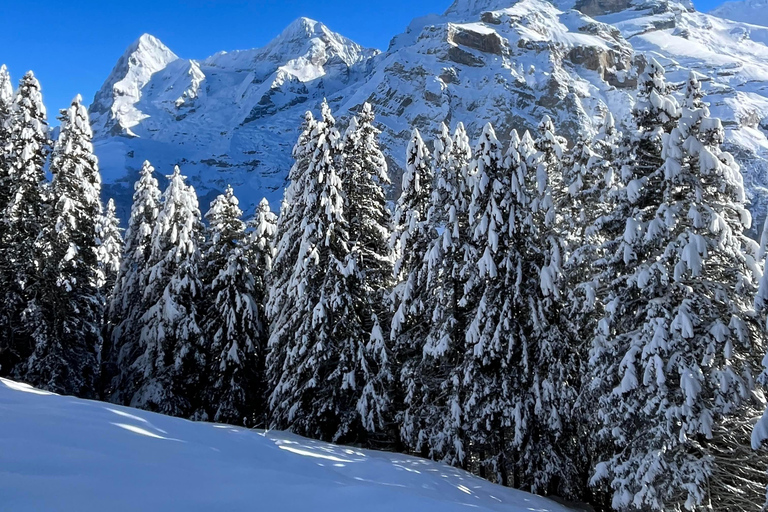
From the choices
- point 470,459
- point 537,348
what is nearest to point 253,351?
point 470,459

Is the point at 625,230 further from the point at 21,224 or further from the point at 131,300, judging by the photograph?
the point at 131,300

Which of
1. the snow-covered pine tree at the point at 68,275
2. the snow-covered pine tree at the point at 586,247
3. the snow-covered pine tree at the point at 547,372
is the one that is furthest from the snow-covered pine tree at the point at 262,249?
the snow-covered pine tree at the point at 586,247

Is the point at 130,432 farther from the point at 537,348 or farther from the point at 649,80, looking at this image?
the point at 649,80

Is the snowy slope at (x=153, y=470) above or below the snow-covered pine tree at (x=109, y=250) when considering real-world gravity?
below

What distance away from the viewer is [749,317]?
31.9 ft

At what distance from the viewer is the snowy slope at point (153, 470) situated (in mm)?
4418

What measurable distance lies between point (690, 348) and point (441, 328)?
6620 mm

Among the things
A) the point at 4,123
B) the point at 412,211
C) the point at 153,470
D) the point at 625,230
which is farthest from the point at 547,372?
the point at 4,123

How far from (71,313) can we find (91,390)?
357cm

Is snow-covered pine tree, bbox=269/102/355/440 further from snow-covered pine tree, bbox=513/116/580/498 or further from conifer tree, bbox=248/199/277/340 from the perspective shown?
conifer tree, bbox=248/199/277/340

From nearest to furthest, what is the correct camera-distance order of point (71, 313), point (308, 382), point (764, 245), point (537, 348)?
point (764, 245) → point (537, 348) → point (308, 382) → point (71, 313)

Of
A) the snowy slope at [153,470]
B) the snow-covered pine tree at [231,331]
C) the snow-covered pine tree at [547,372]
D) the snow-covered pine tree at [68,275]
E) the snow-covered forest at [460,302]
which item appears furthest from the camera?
the snow-covered pine tree at [231,331]

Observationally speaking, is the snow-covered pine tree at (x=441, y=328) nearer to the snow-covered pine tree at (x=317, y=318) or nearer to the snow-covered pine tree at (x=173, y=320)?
the snow-covered pine tree at (x=317, y=318)

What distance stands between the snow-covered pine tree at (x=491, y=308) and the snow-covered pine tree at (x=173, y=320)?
13.1 meters
